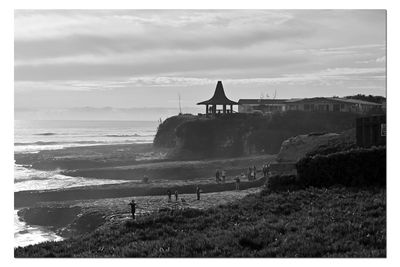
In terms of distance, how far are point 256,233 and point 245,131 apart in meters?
30.1

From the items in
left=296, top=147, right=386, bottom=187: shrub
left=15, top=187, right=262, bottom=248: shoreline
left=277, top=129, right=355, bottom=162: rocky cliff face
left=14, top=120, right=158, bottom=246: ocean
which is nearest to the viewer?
left=296, top=147, right=386, bottom=187: shrub

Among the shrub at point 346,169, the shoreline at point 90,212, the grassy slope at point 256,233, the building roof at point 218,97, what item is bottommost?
the shoreline at point 90,212

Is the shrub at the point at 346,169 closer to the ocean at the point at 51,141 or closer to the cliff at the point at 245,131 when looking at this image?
the ocean at the point at 51,141

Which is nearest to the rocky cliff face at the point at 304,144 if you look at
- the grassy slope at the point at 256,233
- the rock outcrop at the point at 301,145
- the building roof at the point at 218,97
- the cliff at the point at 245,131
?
the rock outcrop at the point at 301,145

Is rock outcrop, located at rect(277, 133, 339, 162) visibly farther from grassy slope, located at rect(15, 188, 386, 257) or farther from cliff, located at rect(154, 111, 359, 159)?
grassy slope, located at rect(15, 188, 386, 257)

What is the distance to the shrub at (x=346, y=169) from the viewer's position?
55.7 ft

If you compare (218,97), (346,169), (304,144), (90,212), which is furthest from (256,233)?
(304,144)

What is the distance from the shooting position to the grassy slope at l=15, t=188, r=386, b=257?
1172 cm

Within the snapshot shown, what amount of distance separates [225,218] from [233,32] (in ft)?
17.5

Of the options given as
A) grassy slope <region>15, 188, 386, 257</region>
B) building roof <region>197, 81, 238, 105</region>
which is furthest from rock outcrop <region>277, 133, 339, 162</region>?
grassy slope <region>15, 188, 386, 257</region>

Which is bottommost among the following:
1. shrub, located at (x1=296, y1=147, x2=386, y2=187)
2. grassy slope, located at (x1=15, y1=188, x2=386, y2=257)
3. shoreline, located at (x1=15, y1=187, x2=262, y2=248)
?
shoreline, located at (x1=15, y1=187, x2=262, y2=248)

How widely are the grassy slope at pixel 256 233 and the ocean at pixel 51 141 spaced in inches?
153

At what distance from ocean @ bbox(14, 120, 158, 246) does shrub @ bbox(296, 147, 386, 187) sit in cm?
672
